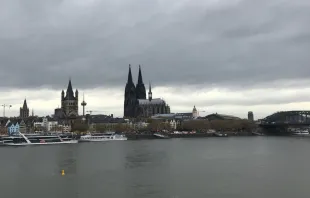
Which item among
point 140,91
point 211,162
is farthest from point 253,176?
point 140,91

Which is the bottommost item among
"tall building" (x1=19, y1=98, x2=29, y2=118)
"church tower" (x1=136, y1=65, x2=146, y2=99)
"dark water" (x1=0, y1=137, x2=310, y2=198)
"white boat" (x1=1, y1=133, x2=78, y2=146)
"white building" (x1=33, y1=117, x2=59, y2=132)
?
"dark water" (x1=0, y1=137, x2=310, y2=198)

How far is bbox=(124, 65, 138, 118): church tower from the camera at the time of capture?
510ft

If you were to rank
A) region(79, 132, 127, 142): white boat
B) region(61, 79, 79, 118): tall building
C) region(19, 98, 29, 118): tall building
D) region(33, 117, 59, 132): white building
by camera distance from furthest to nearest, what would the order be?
region(19, 98, 29, 118): tall building < region(61, 79, 79, 118): tall building < region(33, 117, 59, 132): white building < region(79, 132, 127, 142): white boat

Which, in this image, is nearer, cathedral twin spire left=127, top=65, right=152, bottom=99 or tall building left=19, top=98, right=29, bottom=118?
cathedral twin spire left=127, top=65, right=152, bottom=99

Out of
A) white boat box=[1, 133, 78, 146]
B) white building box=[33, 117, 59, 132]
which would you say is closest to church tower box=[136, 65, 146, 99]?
white building box=[33, 117, 59, 132]

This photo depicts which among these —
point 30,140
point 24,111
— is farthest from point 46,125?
point 30,140

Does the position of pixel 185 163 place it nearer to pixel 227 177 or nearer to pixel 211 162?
pixel 211 162

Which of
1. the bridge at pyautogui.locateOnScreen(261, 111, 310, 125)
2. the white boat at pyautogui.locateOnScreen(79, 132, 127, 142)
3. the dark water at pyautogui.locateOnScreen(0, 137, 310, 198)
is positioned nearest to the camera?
the dark water at pyautogui.locateOnScreen(0, 137, 310, 198)

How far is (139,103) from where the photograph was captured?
159 meters

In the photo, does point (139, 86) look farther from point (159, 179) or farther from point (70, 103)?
point (159, 179)

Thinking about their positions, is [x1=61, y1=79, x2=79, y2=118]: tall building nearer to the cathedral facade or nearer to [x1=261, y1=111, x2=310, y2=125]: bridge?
the cathedral facade

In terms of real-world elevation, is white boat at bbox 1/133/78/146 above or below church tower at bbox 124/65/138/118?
below

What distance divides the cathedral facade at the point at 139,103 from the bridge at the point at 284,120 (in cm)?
3969

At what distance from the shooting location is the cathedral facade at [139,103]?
6142 inches
